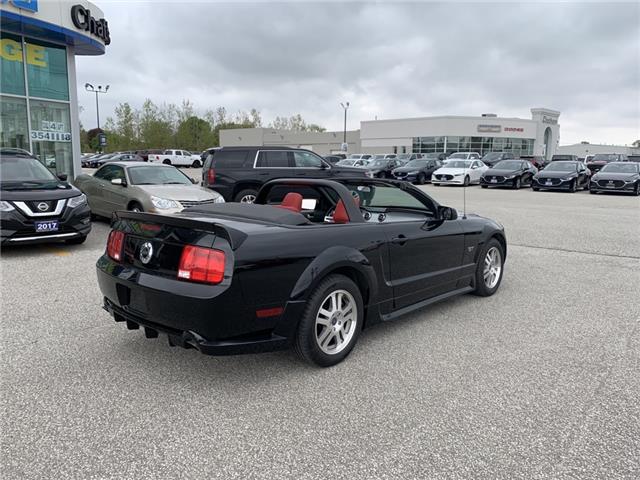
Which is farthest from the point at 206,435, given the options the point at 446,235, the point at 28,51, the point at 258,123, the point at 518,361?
the point at 258,123

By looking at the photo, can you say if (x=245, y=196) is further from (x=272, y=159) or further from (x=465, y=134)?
(x=465, y=134)

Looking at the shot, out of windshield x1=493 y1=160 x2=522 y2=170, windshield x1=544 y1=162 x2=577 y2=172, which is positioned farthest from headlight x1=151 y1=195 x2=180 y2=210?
windshield x1=493 y1=160 x2=522 y2=170

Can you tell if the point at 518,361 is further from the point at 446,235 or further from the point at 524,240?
the point at 524,240

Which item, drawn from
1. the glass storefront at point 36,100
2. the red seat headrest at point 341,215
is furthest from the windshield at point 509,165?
the red seat headrest at point 341,215

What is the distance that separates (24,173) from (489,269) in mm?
7735

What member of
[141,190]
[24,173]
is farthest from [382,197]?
[24,173]

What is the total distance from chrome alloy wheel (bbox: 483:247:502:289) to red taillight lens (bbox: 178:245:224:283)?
11.6 feet

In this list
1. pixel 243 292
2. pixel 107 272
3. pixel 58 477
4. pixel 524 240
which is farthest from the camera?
pixel 524 240

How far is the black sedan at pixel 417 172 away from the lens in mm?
28891

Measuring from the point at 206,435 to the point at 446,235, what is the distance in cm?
306

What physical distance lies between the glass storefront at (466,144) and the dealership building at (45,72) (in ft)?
186

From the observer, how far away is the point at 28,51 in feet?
47.9

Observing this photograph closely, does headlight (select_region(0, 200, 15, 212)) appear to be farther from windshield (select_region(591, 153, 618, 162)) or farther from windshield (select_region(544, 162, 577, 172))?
windshield (select_region(591, 153, 618, 162))

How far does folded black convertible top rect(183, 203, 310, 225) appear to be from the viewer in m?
3.79
